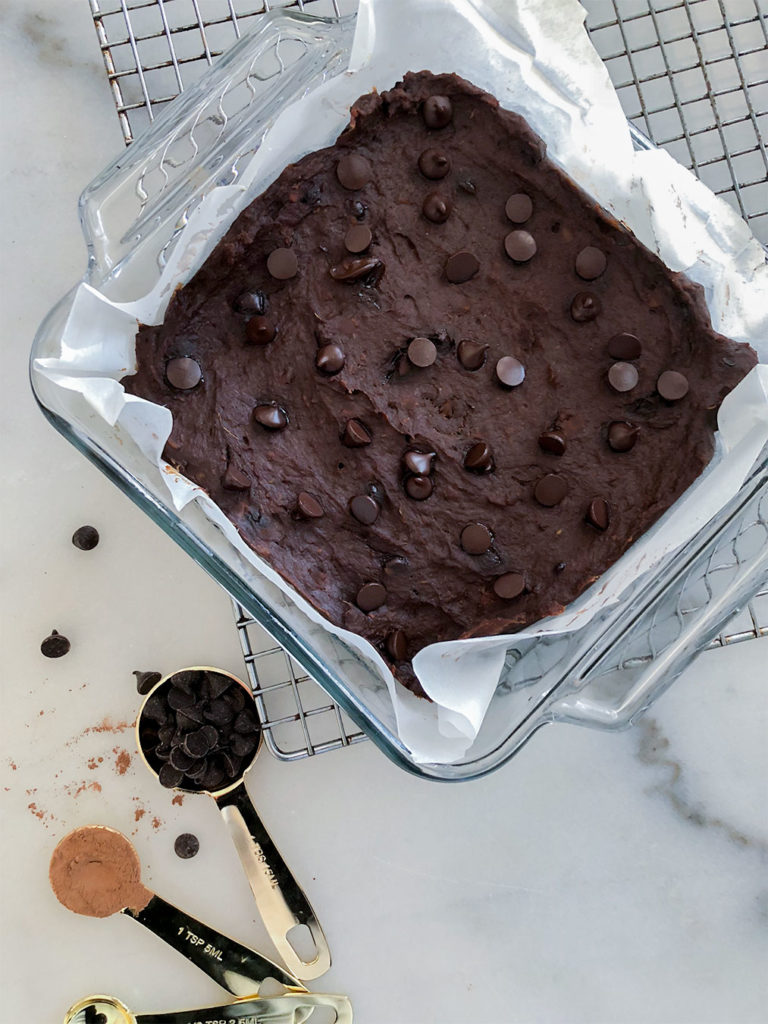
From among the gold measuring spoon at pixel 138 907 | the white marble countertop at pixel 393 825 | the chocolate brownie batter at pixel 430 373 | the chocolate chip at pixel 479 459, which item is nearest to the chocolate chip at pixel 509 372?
the chocolate brownie batter at pixel 430 373

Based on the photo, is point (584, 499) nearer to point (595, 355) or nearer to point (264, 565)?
point (595, 355)

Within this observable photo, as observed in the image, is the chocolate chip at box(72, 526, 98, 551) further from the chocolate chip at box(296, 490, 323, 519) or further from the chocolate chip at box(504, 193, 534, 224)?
the chocolate chip at box(504, 193, 534, 224)

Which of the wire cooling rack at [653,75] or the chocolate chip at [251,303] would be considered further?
the wire cooling rack at [653,75]

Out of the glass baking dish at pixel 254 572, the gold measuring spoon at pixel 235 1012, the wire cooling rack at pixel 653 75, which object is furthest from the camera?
the gold measuring spoon at pixel 235 1012

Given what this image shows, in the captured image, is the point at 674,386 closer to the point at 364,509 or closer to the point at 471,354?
the point at 471,354

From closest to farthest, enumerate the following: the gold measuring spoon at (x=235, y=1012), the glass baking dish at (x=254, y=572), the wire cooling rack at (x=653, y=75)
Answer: the glass baking dish at (x=254, y=572) → the wire cooling rack at (x=653, y=75) → the gold measuring spoon at (x=235, y=1012)

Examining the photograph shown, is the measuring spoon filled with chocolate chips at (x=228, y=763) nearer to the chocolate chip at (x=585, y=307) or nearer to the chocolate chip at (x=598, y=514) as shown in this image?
the chocolate chip at (x=598, y=514)

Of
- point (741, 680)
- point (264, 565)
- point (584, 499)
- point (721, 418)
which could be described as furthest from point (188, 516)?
point (741, 680)
